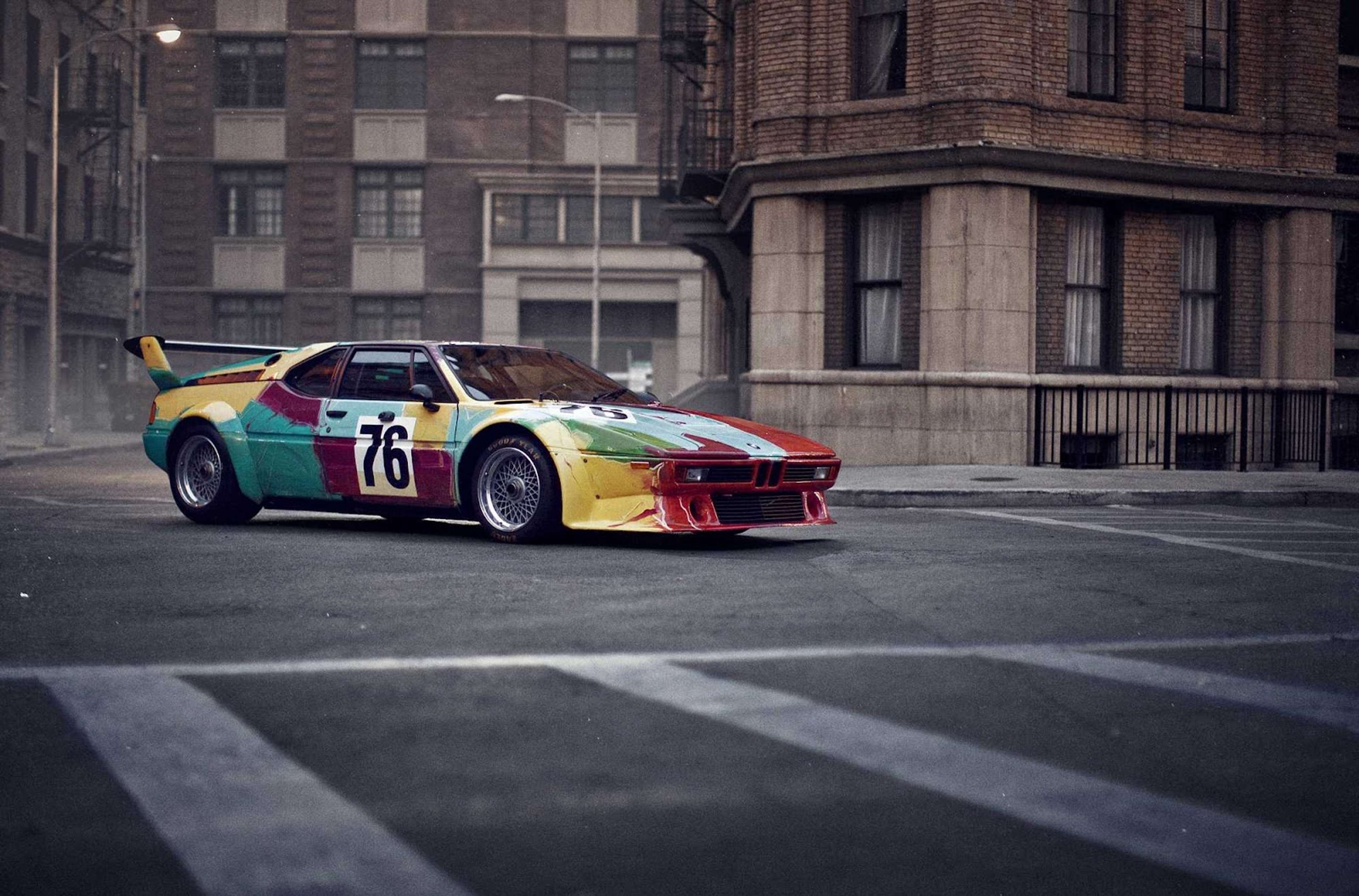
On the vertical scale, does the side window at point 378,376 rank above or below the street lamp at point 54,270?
below

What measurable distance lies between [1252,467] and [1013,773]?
18829 mm

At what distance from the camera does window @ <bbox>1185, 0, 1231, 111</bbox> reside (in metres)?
22.1

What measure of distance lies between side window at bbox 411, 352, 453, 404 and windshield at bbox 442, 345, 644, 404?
0.40ft

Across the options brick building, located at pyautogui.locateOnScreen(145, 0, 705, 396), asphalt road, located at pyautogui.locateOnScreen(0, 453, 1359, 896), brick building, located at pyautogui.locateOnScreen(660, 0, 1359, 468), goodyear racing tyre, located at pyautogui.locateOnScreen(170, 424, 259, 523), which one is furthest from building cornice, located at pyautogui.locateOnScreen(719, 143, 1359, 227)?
brick building, located at pyautogui.locateOnScreen(145, 0, 705, 396)

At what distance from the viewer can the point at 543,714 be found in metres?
5.19

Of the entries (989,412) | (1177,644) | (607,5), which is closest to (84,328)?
(607,5)

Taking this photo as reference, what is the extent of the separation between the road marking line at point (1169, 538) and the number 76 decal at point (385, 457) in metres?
4.97

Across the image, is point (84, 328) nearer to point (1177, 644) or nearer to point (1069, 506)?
point (1069, 506)

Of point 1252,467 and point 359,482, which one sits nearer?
point 359,482

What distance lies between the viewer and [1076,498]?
15.9 meters

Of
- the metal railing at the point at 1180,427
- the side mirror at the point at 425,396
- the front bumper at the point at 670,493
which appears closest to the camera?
the front bumper at the point at 670,493

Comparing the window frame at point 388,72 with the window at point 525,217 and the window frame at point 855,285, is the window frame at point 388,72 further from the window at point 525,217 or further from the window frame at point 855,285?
the window frame at point 855,285

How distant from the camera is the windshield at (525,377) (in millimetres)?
10930

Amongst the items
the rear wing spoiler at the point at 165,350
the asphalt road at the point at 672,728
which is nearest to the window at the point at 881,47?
the rear wing spoiler at the point at 165,350
